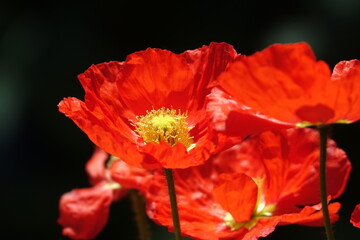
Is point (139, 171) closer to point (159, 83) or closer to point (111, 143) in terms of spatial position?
point (159, 83)

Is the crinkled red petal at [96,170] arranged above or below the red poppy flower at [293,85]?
below

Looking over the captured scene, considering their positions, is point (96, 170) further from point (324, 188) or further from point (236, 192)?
point (324, 188)

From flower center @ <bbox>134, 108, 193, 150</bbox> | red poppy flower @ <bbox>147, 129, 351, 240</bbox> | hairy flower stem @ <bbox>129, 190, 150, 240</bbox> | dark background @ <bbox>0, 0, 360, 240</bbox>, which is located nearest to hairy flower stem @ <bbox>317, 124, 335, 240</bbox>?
red poppy flower @ <bbox>147, 129, 351, 240</bbox>

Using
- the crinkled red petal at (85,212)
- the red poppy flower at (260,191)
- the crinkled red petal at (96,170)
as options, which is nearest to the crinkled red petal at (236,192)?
the red poppy flower at (260,191)

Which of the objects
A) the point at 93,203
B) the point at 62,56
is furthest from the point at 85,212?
the point at 62,56

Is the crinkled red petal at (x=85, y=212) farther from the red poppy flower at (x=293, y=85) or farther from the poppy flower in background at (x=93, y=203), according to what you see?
the red poppy flower at (x=293, y=85)

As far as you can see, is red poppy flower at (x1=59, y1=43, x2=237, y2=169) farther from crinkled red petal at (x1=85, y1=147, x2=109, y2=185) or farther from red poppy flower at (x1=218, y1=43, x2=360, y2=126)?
crinkled red petal at (x1=85, y1=147, x2=109, y2=185)
